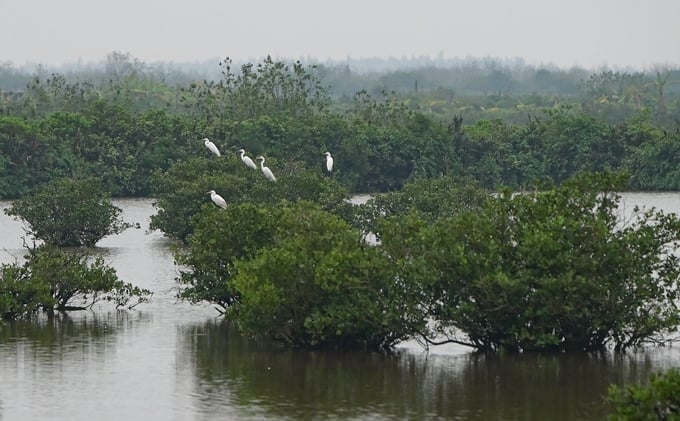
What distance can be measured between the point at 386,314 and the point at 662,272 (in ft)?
12.6

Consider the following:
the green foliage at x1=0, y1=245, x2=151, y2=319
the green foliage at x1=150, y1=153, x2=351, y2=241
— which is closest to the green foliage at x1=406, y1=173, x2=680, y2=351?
the green foliage at x1=0, y1=245, x2=151, y2=319

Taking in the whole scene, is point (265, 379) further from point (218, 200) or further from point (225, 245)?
point (218, 200)

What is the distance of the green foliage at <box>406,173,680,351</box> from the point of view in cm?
2067

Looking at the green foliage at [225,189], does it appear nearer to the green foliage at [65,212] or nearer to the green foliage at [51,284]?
the green foliage at [65,212]

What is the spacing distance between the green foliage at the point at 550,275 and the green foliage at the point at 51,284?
262 inches

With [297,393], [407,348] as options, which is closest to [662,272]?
[407,348]

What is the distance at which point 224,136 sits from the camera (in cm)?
5984

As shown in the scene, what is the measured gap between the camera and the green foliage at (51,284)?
24.9 m

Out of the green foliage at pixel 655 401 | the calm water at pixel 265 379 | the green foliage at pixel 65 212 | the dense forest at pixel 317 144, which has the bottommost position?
Answer: the calm water at pixel 265 379

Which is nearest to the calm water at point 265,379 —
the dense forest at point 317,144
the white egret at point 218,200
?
the white egret at point 218,200

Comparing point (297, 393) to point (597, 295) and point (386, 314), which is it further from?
point (597, 295)

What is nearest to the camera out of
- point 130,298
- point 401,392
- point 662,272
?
point 401,392

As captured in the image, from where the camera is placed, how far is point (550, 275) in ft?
68.3

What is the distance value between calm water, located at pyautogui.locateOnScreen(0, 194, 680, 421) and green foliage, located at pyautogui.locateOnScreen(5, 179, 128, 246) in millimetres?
12026
